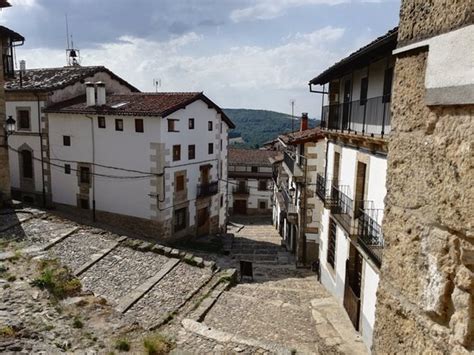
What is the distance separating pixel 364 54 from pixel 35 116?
20.4 metres

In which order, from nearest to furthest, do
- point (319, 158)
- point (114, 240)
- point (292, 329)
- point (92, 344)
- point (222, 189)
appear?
point (92, 344), point (292, 329), point (114, 240), point (319, 158), point (222, 189)

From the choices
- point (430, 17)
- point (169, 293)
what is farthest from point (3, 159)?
point (430, 17)

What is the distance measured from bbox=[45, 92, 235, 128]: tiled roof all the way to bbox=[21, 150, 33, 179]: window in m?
3.79

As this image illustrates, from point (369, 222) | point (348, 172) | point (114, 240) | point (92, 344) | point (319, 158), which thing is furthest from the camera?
point (319, 158)

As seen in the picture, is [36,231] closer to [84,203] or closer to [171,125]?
[84,203]

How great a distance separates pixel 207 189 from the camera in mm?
24984

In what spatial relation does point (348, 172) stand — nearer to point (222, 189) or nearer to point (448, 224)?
point (448, 224)

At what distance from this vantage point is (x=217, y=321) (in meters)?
12.5

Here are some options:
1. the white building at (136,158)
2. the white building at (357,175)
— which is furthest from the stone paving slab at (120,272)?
the white building at (357,175)

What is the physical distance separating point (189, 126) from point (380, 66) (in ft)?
44.6

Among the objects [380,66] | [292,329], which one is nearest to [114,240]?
[292,329]

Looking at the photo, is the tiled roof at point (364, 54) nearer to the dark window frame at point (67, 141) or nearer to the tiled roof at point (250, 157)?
the dark window frame at point (67, 141)

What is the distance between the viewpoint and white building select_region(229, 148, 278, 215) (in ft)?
156

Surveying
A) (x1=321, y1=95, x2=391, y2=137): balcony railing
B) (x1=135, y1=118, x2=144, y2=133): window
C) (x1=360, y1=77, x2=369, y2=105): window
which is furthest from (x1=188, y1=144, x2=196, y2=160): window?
(x1=360, y1=77, x2=369, y2=105): window
